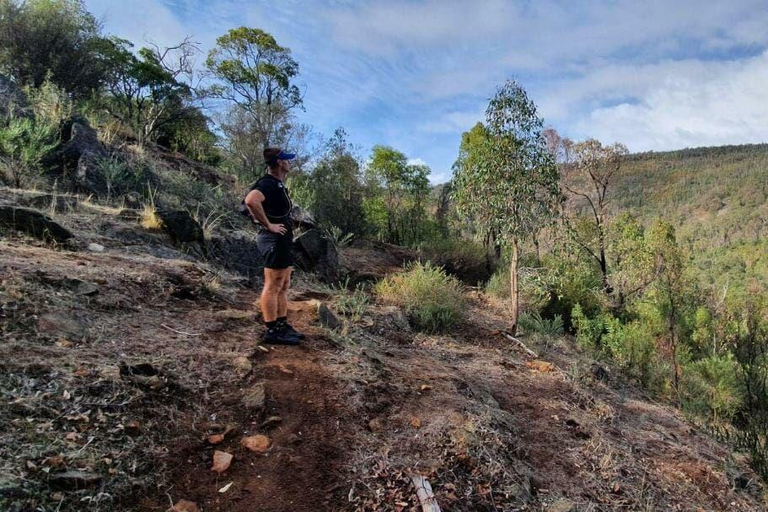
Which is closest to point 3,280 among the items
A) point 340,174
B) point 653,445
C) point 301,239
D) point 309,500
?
point 309,500

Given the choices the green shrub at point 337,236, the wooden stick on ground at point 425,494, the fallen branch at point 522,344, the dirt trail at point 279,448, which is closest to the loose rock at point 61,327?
the dirt trail at point 279,448

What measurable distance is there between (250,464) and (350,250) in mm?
8939

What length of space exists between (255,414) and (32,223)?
3.36m

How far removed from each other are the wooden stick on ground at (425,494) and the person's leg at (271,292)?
1.79m

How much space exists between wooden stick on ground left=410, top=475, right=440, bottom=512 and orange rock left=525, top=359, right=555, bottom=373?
3397mm

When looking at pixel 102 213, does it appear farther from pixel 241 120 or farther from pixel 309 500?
pixel 241 120

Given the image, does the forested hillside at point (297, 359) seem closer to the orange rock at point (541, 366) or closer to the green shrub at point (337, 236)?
the orange rock at point (541, 366)

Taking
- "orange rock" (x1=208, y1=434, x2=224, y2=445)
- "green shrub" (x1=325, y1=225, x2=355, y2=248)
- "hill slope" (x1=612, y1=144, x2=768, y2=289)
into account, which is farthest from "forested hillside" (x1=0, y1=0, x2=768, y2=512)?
"hill slope" (x1=612, y1=144, x2=768, y2=289)

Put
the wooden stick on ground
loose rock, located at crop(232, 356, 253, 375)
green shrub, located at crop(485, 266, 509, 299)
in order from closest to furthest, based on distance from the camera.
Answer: the wooden stick on ground
loose rock, located at crop(232, 356, 253, 375)
green shrub, located at crop(485, 266, 509, 299)

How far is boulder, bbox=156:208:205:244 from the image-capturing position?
19.2 feet

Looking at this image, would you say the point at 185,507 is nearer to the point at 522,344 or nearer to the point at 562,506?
the point at 562,506

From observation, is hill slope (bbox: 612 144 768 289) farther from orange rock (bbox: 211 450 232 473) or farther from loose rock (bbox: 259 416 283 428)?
orange rock (bbox: 211 450 232 473)

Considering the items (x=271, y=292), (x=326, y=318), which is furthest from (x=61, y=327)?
(x=326, y=318)

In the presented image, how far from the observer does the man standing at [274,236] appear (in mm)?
3635
